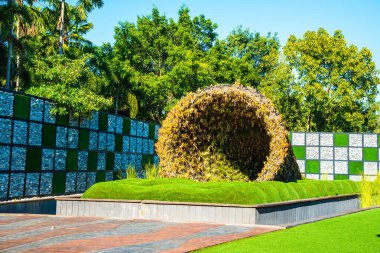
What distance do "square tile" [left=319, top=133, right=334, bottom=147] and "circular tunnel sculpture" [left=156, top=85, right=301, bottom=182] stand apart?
1091 centimetres

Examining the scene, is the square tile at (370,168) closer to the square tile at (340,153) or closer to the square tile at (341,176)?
the square tile at (341,176)

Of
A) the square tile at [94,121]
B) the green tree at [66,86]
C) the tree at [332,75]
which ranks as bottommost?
the square tile at [94,121]

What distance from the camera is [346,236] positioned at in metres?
8.88

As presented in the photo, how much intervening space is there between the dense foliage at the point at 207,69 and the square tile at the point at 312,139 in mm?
11568

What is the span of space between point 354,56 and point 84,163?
1192 inches

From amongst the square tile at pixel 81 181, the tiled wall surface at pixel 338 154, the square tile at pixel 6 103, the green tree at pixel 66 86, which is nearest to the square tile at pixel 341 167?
the tiled wall surface at pixel 338 154

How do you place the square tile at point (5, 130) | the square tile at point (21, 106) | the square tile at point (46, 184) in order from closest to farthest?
the square tile at point (5, 130), the square tile at point (21, 106), the square tile at point (46, 184)

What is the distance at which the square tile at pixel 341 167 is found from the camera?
28594mm

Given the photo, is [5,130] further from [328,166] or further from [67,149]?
[328,166]

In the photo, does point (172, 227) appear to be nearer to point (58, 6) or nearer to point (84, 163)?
point (84, 163)

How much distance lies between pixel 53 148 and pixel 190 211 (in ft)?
23.7

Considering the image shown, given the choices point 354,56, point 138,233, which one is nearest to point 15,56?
point 354,56

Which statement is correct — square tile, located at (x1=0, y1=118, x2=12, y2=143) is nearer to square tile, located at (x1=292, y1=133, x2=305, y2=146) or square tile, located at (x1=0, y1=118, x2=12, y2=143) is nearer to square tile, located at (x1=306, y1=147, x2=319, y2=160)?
square tile, located at (x1=292, y1=133, x2=305, y2=146)

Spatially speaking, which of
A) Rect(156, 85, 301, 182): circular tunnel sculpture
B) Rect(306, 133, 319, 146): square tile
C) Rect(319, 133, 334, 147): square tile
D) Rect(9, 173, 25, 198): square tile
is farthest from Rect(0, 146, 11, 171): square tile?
Rect(319, 133, 334, 147): square tile
